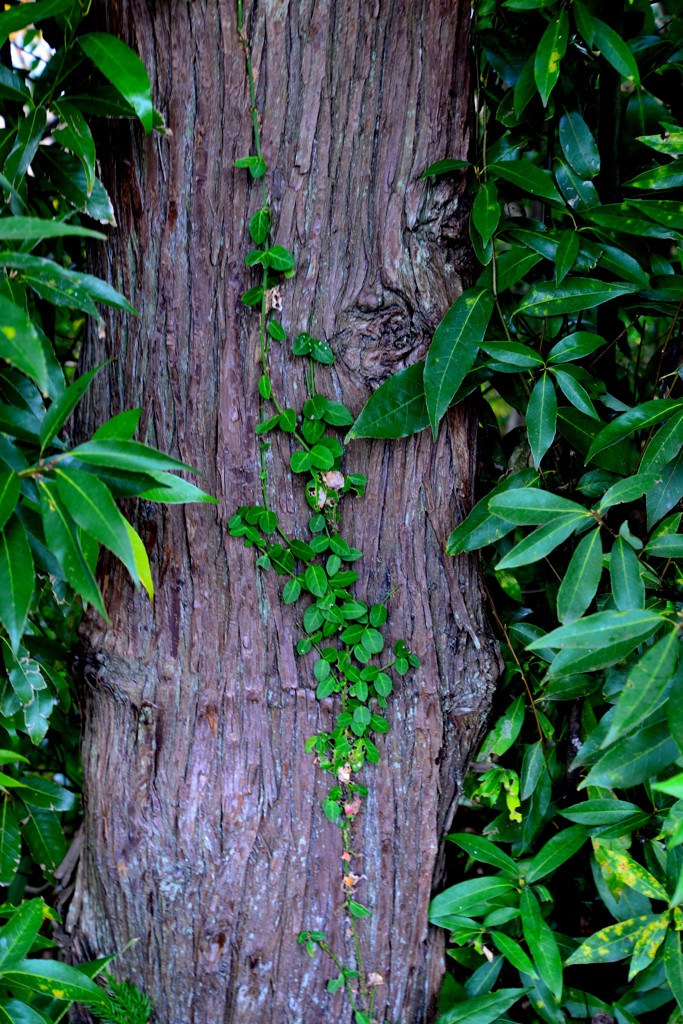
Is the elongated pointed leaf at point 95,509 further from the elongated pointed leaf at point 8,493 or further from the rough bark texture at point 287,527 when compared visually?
the rough bark texture at point 287,527

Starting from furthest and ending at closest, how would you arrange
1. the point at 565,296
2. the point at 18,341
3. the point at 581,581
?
the point at 565,296 < the point at 581,581 < the point at 18,341

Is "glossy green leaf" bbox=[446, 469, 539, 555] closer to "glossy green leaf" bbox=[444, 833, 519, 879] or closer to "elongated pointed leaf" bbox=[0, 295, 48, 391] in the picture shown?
"glossy green leaf" bbox=[444, 833, 519, 879]

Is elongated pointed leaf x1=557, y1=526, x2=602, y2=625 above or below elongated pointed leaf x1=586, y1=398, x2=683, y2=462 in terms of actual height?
below

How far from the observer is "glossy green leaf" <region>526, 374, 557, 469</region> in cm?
91

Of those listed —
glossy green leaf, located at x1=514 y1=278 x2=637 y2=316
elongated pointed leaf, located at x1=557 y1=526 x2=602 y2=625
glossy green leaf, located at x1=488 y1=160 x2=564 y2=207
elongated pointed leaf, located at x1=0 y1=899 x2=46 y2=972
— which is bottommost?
elongated pointed leaf, located at x1=0 y1=899 x2=46 y2=972

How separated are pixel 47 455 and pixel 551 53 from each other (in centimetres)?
88

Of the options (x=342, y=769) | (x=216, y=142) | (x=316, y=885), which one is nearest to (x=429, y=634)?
(x=342, y=769)

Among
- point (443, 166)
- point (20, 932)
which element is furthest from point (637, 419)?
point (20, 932)

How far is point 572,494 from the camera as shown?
1040 millimetres

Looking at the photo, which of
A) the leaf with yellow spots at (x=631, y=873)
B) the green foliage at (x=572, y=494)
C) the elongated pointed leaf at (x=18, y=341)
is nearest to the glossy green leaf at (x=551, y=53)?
the green foliage at (x=572, y=494)

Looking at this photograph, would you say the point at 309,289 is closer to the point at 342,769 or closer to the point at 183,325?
the point at 183,325

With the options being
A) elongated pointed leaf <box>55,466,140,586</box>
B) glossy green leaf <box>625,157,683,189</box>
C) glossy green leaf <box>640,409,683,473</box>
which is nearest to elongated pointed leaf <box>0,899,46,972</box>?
elongated pointed leaf <box>55,466,140,586</box>

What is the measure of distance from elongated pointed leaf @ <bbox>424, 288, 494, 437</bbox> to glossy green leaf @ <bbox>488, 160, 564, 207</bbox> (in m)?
0.15

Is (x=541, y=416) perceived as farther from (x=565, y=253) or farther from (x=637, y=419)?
(x=565, y=253)
